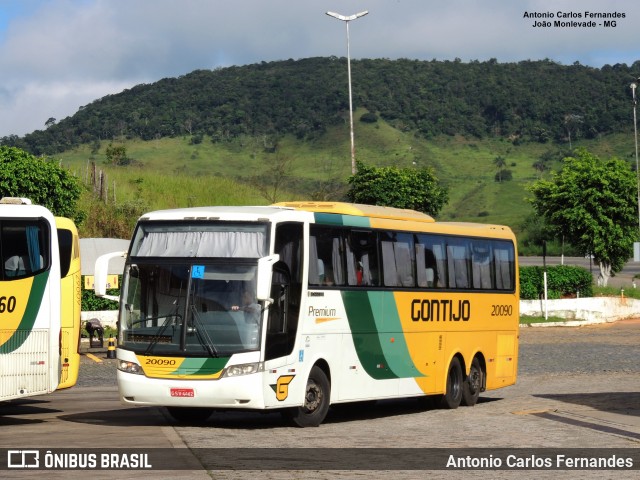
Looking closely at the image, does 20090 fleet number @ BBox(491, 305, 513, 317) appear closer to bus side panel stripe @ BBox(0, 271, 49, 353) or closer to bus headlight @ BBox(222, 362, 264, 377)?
bus headlight @ BBox(222, 362, 264, 377)

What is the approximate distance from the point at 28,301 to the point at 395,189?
1818 inches

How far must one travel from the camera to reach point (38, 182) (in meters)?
47.8

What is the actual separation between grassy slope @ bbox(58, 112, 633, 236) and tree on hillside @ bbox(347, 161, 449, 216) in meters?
Answer: 51.8

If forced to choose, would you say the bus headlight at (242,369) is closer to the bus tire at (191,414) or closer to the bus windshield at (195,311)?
the bus windshield at (195,311)

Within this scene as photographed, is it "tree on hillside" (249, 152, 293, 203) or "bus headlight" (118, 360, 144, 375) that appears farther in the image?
"tree on hillside" (249, 152, 293, 203)

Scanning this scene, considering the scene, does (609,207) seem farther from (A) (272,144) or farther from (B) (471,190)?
(A) (272,144)

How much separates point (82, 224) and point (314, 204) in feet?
111

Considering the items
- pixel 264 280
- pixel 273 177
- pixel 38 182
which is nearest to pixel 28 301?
pixel 264 280

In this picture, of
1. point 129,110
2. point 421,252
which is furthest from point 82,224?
point 129,110

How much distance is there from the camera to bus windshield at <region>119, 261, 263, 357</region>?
17.1 meters

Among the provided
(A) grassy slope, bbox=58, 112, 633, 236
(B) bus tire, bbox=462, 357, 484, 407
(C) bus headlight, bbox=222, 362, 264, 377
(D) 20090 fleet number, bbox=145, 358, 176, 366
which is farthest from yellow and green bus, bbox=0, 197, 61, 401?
(A) grassy slope, bbox=58, 112, 633, 236

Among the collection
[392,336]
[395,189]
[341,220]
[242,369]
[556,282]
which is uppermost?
[395,189]

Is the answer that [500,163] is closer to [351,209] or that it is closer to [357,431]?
[351,209]

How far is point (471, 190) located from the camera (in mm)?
140625
